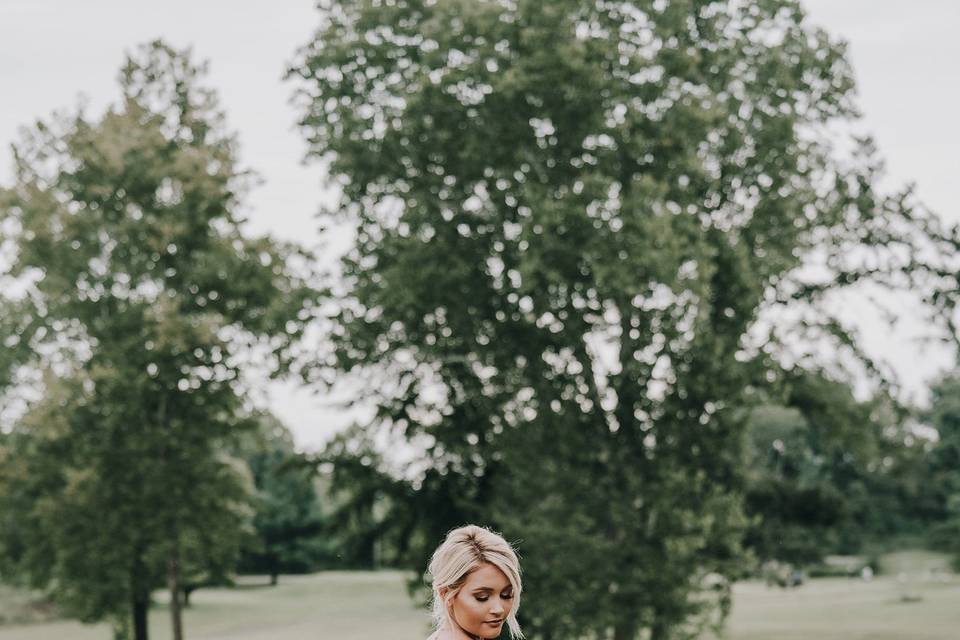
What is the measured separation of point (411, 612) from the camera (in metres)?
57.7

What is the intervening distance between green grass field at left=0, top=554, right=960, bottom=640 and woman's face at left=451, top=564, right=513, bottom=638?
3682 cm

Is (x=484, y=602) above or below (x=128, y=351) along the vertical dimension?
below

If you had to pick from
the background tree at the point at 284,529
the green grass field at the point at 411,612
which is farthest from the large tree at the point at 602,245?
the background tree at the point at 284,529

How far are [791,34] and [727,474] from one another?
9145 mm

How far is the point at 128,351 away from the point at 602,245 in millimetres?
11866

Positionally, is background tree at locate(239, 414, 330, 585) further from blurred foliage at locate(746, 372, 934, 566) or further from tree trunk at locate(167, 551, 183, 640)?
tree trunk at locate(167, 551, 183, 640)

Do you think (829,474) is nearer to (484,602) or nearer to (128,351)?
(128,351)

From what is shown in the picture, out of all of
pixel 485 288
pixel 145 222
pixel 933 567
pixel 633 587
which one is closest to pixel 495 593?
pixel 633 587

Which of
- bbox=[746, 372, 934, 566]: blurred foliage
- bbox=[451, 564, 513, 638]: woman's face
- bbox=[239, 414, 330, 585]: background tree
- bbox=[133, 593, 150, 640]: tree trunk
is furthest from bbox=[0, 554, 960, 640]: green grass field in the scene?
bbox=[451, 564, 513, 638]: woman's face

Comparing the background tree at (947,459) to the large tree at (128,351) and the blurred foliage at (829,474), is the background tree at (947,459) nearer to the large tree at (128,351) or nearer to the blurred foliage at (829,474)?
the blurred foliage at (829,474)

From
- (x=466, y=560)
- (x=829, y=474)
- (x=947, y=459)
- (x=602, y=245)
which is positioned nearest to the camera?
(x=466, y=560)

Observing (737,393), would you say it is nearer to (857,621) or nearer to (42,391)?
(42,391)

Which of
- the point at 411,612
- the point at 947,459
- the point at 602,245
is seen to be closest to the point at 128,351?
the point at 602,245

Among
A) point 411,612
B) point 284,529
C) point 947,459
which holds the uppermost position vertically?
point 284,529
